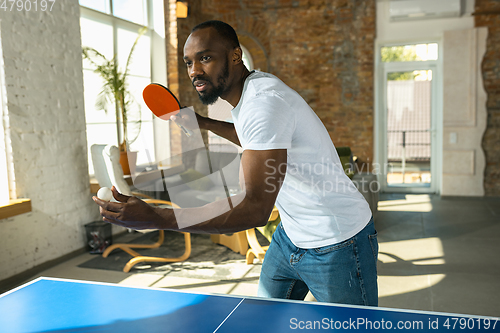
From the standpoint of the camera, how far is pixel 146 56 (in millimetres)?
5895

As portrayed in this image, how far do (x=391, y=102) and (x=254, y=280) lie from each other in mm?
4971

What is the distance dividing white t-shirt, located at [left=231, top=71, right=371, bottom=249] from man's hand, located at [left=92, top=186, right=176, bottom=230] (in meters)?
0.30

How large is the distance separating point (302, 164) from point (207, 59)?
43 cm

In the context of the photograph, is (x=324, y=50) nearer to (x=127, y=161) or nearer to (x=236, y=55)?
(x=127, y=161)

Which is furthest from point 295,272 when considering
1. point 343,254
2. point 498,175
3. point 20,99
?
point 498,175

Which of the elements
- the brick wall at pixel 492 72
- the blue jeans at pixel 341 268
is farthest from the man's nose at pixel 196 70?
the brick wall at pixel 492 72

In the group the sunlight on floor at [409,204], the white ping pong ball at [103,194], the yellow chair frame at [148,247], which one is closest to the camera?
the white ping pong ball at [103,194]

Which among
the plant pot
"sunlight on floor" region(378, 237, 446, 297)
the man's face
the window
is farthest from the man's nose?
the window

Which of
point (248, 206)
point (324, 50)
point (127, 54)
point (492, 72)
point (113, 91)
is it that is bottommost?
point (248, 206)

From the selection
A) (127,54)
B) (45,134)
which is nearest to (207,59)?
(45,134)

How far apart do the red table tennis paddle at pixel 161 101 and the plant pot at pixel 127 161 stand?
2983 millimetres

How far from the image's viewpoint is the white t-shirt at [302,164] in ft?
3.63

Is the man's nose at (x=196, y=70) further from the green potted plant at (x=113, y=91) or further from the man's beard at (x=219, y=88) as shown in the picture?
the green potted plant at (x=113, y=91)

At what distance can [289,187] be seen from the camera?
1314 mm
